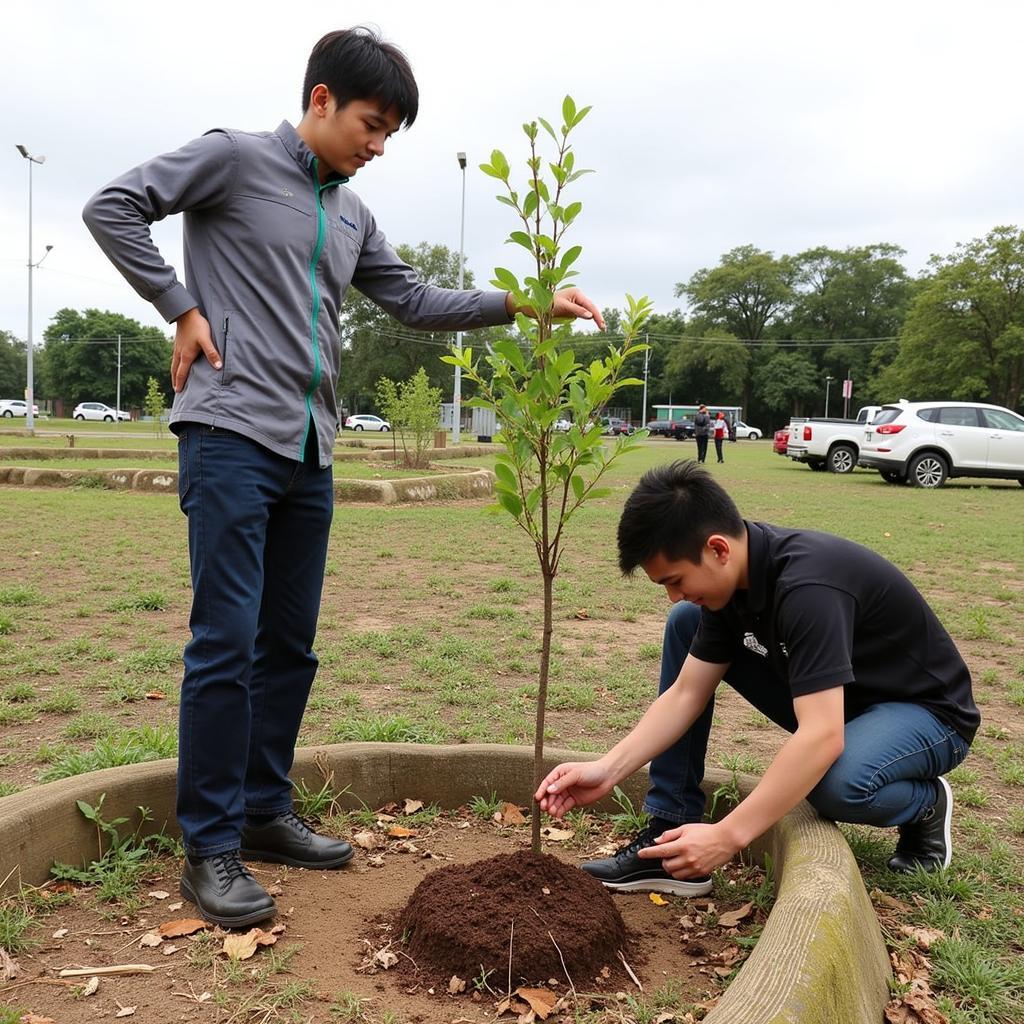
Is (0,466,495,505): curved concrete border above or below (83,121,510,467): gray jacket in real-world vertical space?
below

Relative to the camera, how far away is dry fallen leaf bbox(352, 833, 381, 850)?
2.78m

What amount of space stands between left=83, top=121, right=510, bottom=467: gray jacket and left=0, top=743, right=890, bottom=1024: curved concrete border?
103cm

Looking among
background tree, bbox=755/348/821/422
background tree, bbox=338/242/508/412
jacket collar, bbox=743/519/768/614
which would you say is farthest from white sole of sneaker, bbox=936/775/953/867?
background tree, bbox=755/348/821/422

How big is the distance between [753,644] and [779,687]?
0.17 metres

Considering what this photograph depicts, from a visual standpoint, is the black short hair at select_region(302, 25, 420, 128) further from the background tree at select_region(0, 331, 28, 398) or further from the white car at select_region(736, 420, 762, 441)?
the background tree at select_region(0, 331, 28, 398)

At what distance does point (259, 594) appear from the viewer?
2.37 meters

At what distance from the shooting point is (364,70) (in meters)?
2.30

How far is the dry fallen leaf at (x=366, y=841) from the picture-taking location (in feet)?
9.11

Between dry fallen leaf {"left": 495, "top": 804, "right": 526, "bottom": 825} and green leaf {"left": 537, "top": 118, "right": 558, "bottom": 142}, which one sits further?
dry fallen leaf {"left": 495, "top": 804, "right": 526, "bottom": 825}

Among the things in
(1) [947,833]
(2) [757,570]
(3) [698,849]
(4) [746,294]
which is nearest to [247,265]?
(2) [757,570]

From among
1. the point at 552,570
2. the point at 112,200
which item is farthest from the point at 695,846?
the point at 112,200

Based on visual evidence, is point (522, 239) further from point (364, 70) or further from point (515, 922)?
point (515, 922)

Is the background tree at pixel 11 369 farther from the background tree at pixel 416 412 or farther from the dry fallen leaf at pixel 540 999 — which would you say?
the dry fallen leaf at pixel 540 999

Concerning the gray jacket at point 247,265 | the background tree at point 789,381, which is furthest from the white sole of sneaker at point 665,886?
the background tree at point 789,381
